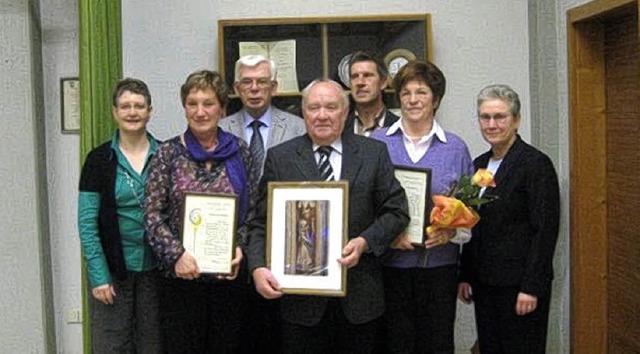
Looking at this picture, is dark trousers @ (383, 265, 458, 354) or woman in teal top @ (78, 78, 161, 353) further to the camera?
woman in teal top @ (78, 78, 161, 353)

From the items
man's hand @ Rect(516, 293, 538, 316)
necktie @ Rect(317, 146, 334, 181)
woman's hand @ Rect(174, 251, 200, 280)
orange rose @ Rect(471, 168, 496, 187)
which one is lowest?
man's hand @ Rect(516, 293, 538, 316)

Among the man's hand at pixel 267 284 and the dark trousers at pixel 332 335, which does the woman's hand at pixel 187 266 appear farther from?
the dark trousers at pixel 332 335

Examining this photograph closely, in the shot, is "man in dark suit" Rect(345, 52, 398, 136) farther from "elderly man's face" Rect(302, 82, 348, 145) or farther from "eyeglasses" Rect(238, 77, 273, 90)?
"elderly man's face" Rect(302, 82, 348, 145)

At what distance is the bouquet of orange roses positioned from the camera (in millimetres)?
2799

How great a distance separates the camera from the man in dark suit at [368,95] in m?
3.35

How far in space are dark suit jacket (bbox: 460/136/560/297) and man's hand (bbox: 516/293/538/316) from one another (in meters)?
0.02

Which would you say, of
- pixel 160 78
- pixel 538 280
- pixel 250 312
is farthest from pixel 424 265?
pixel 160 78

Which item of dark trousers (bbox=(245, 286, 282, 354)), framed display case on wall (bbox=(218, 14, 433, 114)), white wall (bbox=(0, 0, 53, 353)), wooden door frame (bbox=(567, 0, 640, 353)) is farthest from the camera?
framed display case on wall (bbox=(218, 14, 433, 114))

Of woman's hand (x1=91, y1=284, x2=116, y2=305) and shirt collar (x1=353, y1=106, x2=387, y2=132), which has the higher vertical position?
shirt collar (x1=353, y1=106, x2=387, y2=132)

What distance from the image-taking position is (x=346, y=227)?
2.74m

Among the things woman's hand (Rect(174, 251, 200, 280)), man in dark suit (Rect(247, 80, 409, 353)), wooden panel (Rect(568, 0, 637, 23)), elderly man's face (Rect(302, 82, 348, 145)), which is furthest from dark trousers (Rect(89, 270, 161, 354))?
wooden panel (Rect(568, 0, 637, 23))

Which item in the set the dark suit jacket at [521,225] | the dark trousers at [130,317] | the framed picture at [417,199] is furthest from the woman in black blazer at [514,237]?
the dark trousers at [130,317]

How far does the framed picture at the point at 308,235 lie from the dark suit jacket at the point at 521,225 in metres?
0.63

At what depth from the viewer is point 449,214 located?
2.79m
